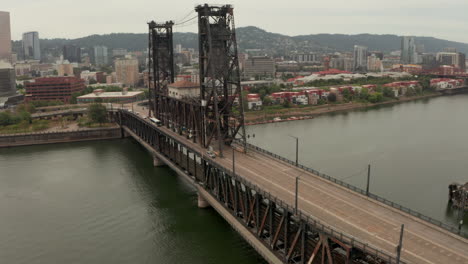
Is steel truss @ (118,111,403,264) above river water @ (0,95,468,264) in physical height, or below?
above

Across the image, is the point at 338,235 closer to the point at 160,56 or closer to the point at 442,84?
the point at 160,56

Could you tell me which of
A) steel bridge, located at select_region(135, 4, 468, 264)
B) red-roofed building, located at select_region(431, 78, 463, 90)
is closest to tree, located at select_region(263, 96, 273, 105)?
steel bridge, located at select_region(135, 4, 468, 264)

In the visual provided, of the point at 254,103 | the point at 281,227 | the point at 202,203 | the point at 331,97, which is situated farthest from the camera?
the point at 331,97

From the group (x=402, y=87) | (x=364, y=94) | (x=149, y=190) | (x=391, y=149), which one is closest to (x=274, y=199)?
(x=149, y=190)

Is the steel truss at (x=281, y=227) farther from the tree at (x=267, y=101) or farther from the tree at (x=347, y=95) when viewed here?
the tree at (x=347, y=95)

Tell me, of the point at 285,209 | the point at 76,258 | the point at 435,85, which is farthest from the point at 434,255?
the point at 435,85

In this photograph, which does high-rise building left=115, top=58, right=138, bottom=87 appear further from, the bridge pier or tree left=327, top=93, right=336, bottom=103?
the bridge pier

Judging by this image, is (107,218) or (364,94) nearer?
(107,218)
